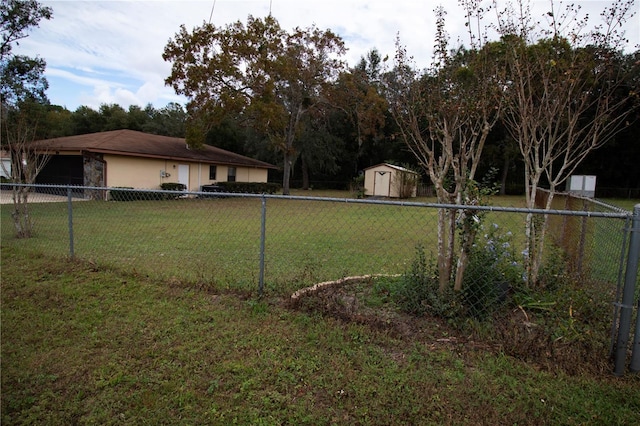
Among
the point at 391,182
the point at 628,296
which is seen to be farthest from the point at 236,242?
the point at 391,182

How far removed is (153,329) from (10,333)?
46.7 inches

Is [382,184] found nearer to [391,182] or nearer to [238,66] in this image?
[391,182]

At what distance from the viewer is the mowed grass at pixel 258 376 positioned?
2.22 m

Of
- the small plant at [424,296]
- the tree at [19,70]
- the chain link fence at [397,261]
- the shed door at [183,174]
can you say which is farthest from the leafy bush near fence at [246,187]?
the small plant at [424,296]

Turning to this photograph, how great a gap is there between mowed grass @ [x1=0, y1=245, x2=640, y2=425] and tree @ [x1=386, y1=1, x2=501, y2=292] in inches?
41.0

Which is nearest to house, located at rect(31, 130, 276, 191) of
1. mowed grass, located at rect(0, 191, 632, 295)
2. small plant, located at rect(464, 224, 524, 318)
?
mowed grass, located at rect(0, 191, 632, 295)

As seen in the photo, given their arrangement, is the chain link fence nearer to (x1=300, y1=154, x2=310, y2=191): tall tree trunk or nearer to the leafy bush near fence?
the leafy bush near fence

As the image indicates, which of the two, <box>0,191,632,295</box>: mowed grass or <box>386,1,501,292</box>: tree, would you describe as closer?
<box>386,1,501,292</box>: tree

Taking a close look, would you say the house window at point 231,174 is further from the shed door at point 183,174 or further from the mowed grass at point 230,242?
the mowed grass at point 230,242

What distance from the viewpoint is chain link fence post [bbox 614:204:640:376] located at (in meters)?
2.56

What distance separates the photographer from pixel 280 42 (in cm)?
2061

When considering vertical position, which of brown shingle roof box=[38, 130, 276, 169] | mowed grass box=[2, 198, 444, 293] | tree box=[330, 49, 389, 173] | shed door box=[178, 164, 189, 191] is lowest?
mowed grass box=[2, 198, 444, 293]

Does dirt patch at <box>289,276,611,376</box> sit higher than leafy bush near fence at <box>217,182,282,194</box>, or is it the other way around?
leafy bush near fence at <box>217,182,282,194</box>

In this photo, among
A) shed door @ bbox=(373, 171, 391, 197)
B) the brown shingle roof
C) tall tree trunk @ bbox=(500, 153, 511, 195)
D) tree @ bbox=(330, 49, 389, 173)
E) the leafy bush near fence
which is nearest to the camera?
the brown shingle roof
